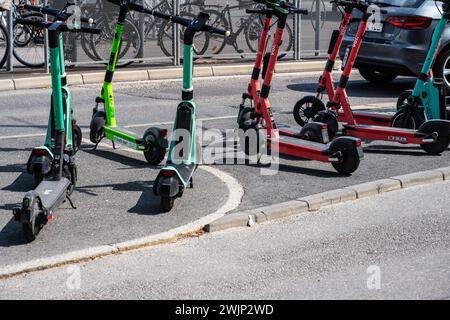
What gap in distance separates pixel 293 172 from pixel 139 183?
1.52 m

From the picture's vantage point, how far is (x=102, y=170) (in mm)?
9008

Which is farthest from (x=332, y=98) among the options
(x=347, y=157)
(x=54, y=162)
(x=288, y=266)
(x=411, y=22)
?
(x=288, y=266)

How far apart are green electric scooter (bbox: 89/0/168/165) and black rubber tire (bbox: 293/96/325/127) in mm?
2332

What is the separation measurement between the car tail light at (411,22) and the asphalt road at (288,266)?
6.26 meters

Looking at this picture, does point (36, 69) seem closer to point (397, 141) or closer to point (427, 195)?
point (397, 141)

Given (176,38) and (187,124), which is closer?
(187,124)

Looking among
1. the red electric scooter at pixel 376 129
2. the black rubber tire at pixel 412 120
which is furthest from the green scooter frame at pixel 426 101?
the red electric scooter at pixel 376 129

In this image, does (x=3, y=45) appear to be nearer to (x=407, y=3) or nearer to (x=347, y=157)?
(x=407, y=3)

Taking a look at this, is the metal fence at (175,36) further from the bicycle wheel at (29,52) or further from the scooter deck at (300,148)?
the scooter deck at (300,148)

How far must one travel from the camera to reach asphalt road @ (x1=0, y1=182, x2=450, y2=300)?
592 cm

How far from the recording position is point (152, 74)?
15.7 meters

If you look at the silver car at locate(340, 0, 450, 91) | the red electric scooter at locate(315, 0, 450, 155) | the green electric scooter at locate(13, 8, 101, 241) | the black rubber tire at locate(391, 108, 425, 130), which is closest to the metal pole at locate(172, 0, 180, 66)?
the silver car at locate(340, 0, 450, 91)

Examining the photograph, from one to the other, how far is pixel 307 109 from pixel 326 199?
10.8 feet

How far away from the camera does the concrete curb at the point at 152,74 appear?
1422 cm
